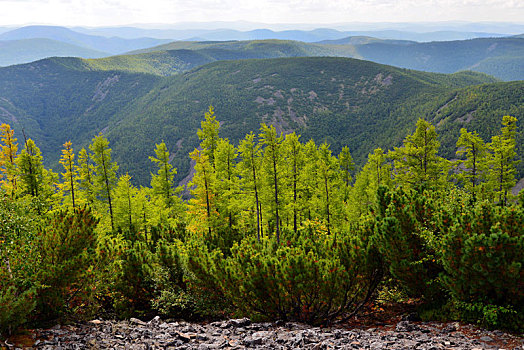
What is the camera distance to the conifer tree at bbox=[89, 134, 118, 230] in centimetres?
3288

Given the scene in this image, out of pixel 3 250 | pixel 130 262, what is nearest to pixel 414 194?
pixel 130 262

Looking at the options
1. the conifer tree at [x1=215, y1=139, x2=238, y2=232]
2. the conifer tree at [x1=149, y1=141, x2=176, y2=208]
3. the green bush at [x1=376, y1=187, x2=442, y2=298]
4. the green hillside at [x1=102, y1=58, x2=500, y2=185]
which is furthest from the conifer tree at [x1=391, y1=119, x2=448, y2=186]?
the green hillside at [x1=102, y1=58, x2=500, y2=185]

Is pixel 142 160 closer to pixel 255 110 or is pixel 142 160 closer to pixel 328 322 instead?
pixel 255 110

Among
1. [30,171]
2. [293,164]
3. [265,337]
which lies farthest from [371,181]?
[30,171]

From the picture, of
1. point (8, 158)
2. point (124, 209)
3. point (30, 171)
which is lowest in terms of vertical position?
point (124, 209)

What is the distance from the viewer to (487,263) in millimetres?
9164

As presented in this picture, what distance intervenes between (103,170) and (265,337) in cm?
2842

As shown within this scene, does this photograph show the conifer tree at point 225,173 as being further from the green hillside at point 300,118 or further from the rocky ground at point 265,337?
the green hillside at point 300,118

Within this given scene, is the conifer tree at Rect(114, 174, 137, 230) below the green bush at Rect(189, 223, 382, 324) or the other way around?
below

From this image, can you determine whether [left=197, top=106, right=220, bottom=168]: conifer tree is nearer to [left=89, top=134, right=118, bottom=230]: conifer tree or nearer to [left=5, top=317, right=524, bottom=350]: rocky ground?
[left=89, top=134, right=118, bottom=230]: conifer tree

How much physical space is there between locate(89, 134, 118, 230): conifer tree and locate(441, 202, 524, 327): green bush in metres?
30.1

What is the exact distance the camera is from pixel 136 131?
6594 inches

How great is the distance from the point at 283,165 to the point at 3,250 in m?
19.7

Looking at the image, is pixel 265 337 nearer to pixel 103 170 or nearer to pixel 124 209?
pixel 124 209
